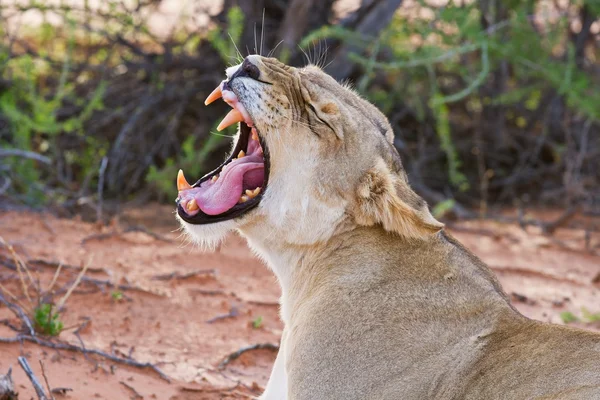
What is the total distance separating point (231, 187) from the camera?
10.9ft

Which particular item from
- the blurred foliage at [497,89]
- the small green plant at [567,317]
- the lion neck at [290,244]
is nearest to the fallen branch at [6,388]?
the lion neck at [290,244]

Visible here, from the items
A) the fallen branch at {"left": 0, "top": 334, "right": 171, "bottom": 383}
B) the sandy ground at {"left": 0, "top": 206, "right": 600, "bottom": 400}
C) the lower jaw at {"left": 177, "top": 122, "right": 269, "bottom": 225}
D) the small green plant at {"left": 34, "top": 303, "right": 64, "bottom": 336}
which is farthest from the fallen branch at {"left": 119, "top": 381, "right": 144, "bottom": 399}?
the lower jaw at {"left": 177, "top": 122, "right": 269, "bottom": 225}

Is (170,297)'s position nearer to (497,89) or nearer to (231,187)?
(231,187)

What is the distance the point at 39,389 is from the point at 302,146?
126 centimetres

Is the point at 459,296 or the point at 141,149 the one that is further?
the point at 141,149

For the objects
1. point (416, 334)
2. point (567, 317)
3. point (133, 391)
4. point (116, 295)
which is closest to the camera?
point (416, 334)

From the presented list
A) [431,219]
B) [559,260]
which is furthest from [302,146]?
[559,260]

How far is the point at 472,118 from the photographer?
8062 mm

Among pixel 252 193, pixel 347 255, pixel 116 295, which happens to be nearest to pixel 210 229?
pixel 252 193

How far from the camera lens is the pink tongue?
10.9 ft

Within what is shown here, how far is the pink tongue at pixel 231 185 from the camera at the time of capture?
3311mm

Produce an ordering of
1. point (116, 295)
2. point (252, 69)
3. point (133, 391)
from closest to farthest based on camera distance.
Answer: point (252, 69), point (133, 391), point (116, 295)

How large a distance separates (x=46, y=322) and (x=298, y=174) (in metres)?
1.47

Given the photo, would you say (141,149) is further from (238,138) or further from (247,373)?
(238,138)
